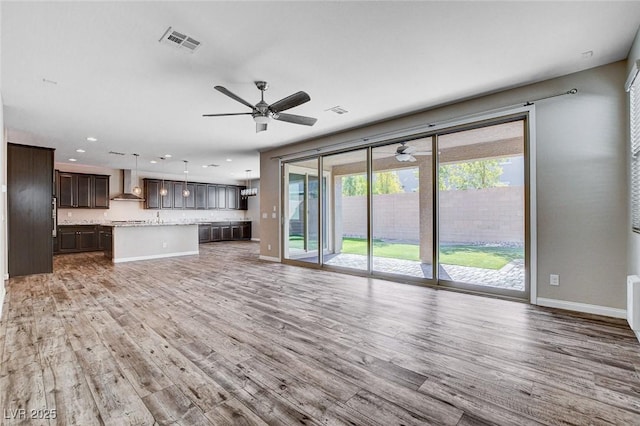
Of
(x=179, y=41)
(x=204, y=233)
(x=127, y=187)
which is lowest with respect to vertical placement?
(x=204, y=233)

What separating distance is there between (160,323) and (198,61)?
2.77 meters

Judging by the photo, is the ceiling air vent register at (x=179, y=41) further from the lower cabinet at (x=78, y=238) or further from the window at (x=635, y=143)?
the lower cabinet at (x=78, y=238)

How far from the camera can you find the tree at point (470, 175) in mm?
4079

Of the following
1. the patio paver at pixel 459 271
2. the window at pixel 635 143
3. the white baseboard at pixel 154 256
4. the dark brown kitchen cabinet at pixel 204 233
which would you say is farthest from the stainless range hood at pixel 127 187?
the window at pixel 635 143

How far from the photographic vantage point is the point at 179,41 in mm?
2666

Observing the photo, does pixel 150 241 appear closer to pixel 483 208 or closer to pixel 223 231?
pixel 223 231

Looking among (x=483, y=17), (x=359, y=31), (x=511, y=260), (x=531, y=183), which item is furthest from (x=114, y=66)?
(x=511, y=260)

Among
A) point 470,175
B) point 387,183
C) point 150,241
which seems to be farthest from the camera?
point 150,241

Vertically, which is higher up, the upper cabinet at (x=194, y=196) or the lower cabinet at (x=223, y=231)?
the upper cabinet at (x=194, y=196)

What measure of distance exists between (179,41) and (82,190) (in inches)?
343

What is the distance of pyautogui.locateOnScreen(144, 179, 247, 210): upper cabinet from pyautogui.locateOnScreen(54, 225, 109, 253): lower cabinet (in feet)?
5.88

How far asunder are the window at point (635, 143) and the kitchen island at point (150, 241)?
888 cm

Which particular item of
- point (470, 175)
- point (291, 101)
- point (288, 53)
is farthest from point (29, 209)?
point (470, 175)

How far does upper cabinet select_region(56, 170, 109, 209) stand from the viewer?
8516 millimetres
